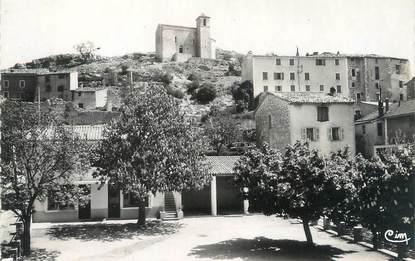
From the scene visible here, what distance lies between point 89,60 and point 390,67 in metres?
77.1

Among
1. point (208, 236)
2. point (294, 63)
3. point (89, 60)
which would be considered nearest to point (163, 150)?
point (208, 236)

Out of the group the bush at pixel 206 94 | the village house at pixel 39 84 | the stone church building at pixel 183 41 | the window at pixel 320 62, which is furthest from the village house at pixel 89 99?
the window at pixel 320 62

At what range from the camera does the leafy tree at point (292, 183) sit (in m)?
20.2

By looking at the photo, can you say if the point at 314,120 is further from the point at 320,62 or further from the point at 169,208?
the point at 320,62

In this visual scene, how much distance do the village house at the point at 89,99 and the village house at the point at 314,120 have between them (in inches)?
1839

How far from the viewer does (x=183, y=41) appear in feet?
359

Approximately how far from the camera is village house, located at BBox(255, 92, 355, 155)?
4012 cm

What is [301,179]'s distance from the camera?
20625 mm

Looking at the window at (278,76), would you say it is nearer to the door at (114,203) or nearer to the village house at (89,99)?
the village house at (89,99)

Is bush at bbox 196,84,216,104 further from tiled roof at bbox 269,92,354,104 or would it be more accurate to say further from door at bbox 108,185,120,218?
door at bbox 108,185,120,218

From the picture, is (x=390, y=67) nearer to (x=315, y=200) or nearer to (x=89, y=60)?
(x=315, y=200)

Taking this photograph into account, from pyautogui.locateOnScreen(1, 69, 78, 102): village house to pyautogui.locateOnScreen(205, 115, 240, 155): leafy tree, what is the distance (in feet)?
117

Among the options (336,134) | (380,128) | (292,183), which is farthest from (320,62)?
(292,183)

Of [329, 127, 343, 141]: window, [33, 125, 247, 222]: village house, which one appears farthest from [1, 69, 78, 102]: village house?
[329, 127, 343, 141]: window
